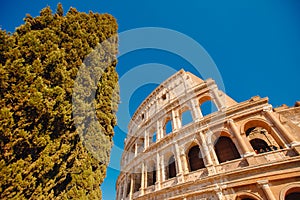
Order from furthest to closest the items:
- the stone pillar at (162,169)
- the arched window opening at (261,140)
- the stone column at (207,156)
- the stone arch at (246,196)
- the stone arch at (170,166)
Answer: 1. the stone arch at (170,166)
2. the stone pillar at (162,169)
3. the arched window opening at (261,140)
4. the stone column at (207,156)
5. the stone arch at (246,196)

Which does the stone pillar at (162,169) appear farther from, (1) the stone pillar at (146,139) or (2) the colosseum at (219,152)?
(1) the stone pillar at (146,139)

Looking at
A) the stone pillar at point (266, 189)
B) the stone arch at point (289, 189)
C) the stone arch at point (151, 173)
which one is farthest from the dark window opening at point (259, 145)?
the stone arch at point (151, 173)

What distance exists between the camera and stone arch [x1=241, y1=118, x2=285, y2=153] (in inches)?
422

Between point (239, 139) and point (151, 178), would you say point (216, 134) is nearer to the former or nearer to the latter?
point (239, 139)

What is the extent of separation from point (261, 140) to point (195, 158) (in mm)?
5599

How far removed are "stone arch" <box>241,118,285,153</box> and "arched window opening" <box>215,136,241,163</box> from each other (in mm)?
1514

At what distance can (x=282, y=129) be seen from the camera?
9.79 m

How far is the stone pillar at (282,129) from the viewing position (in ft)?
30.3

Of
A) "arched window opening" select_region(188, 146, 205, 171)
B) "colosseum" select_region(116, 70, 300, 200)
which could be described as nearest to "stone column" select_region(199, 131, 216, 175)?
"colosseum" select_region(116, 70, 300, 200)

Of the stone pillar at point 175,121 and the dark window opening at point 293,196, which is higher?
the stone pillar at point 175,121

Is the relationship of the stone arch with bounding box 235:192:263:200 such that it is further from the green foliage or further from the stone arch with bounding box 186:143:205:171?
the green foliage

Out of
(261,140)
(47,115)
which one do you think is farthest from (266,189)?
(47,115)

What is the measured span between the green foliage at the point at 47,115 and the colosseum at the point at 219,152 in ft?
21.0

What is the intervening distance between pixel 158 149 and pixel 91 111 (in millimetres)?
8633
